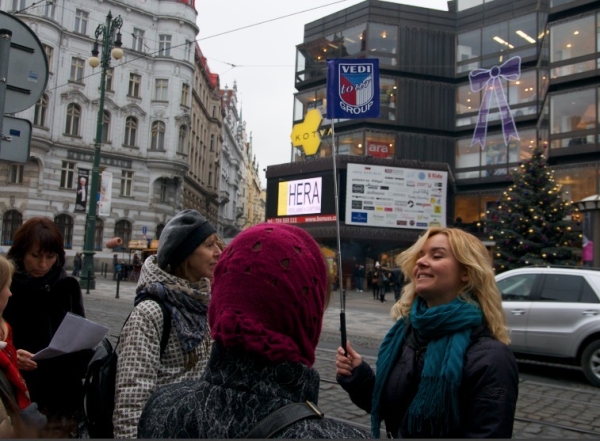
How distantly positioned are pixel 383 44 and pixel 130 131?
2063 cm

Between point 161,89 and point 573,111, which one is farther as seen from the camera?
point 161,89

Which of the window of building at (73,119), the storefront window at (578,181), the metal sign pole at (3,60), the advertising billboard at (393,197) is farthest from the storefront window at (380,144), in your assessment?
the metal sign pole at (3,60)

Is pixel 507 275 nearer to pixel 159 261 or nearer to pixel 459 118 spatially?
pixel 159 261

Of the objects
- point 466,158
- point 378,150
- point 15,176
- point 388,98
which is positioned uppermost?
point 388,98

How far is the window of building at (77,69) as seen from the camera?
38.0 m

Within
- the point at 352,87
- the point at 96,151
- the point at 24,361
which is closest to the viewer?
the point at 24,361

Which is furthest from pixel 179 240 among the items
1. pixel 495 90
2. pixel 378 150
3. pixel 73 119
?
pixel 73 119

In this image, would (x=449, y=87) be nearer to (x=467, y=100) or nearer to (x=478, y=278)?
(x=467, y=100)

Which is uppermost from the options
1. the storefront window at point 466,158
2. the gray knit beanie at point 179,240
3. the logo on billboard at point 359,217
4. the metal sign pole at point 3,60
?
the storefront window at point 466,158

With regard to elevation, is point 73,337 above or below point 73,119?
below

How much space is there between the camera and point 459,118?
1485 inches

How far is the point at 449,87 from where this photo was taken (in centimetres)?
3800

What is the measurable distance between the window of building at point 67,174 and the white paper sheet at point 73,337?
129 feet

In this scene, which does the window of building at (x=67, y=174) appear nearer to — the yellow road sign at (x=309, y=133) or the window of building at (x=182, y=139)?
the window of building at (x=182, y=139)
